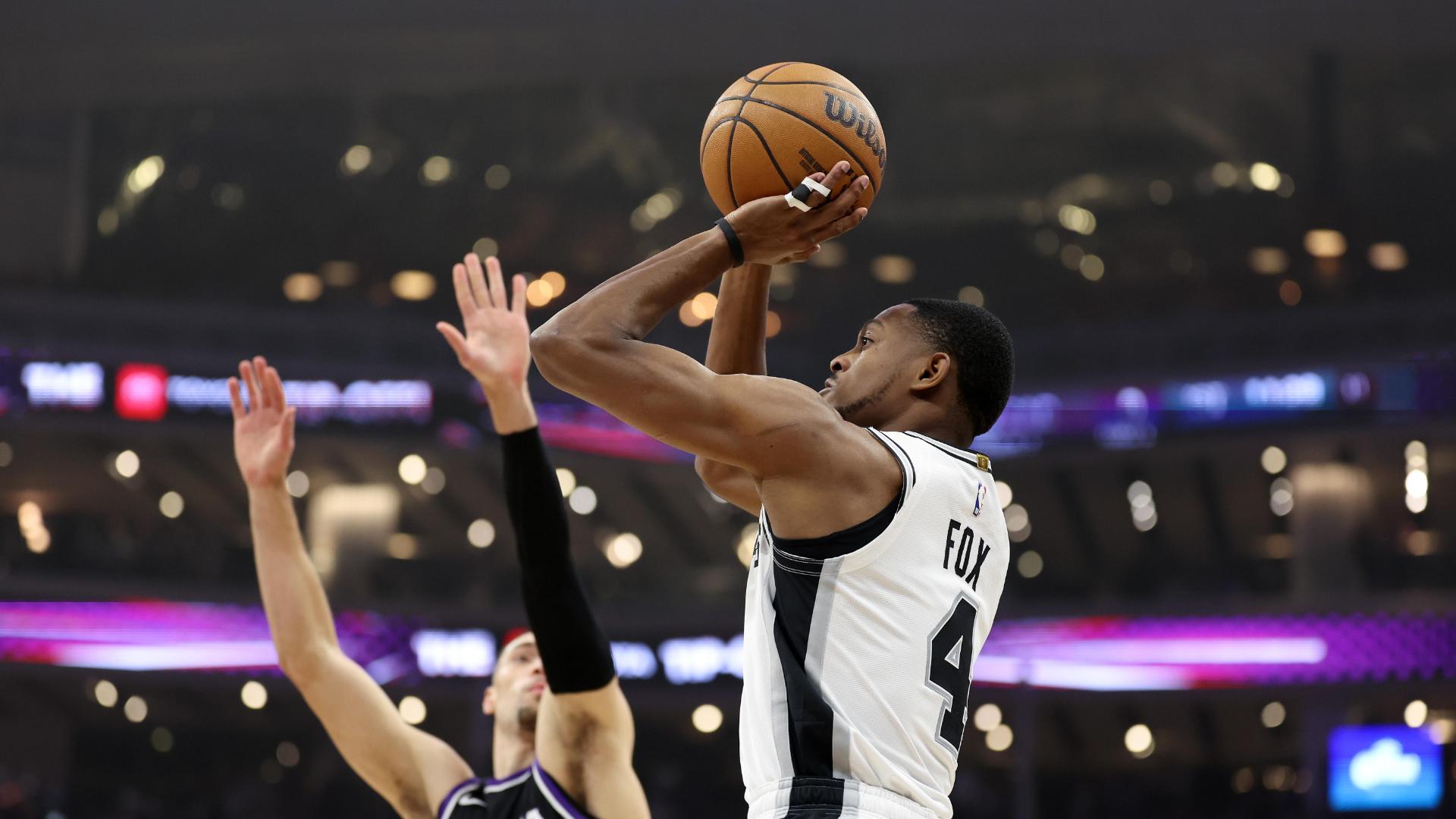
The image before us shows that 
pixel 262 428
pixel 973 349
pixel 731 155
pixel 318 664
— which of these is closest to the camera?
pixel 973 349

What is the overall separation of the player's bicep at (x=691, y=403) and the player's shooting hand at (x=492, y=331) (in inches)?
26.4

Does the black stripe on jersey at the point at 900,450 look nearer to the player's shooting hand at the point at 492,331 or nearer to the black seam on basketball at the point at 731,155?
the black seam on basketball at the point at 731,155

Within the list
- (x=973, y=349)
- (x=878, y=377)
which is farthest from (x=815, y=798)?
(x=973, y=349)

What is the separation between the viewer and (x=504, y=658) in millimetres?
4793

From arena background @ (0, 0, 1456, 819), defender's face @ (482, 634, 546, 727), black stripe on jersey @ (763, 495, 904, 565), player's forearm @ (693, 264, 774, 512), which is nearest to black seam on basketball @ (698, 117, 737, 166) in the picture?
player's forearm @ (693, 264, 774, 512)

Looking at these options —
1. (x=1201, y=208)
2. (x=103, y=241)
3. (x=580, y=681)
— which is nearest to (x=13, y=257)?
(x=103, y=241)

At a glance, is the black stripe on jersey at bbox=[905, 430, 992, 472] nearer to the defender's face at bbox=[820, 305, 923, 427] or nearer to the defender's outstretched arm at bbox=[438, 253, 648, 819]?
the defender's face at bbox=[820, 305, 923, 427]

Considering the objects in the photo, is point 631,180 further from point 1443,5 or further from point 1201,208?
point 1443,5

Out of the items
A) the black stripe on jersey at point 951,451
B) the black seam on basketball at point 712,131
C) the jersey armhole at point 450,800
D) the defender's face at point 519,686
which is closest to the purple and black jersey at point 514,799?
the jersey armhole at point 450,800

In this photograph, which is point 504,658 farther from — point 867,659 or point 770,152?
point 867,659

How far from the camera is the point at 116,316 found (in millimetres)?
24250

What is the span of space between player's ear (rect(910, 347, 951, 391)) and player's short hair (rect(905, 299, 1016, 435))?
0.02 metres

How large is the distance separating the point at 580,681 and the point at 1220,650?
63.5 feet

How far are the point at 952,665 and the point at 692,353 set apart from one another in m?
22.9
